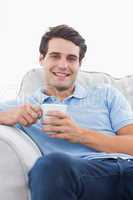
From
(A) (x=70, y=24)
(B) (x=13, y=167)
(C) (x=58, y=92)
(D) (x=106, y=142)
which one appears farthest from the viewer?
(A) (x=70, y=24)

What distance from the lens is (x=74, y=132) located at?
4.84ft

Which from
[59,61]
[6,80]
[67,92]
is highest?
[59,61]

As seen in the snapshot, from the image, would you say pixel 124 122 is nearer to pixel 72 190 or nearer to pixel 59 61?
pixel 59 61

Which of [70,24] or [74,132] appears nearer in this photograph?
[74,132]

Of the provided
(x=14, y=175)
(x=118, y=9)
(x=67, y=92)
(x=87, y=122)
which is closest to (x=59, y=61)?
(x=67, y=92)

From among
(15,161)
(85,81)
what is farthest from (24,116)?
(85,81)

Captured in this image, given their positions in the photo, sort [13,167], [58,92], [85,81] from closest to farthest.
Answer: [13,167] < [58,92] < [85,81]

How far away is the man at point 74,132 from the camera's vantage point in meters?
1.18

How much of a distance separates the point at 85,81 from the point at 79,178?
34.8 inches

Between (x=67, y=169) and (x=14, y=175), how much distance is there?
196 mm

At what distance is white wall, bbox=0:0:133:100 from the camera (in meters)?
2.62

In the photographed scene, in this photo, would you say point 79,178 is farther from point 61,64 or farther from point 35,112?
point 61,64

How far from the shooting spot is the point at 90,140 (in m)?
1.51

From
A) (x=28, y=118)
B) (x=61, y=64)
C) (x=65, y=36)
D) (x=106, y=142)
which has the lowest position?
(x=106, y=142)
